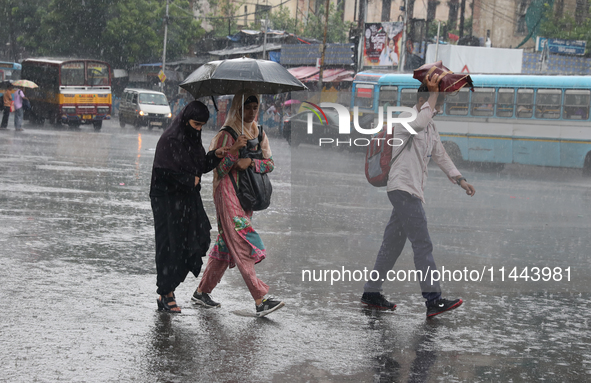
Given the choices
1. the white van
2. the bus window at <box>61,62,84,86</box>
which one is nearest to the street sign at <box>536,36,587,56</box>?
the white van

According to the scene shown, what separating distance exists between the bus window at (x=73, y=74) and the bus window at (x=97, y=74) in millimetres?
321

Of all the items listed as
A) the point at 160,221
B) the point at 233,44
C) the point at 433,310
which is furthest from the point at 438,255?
the point at 233,44

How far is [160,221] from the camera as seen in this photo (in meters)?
5.33

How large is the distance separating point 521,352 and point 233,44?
152 ft

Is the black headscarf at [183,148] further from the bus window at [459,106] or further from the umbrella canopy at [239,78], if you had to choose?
the bus window at [459,106]

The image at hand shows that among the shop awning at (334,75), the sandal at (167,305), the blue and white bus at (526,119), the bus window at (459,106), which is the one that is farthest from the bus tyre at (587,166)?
the shop awning at (334,75)

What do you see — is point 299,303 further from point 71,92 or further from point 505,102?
point 71,92

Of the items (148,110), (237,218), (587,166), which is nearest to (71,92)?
(148,110)

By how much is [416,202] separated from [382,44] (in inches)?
1184

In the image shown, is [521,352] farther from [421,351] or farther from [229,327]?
[229,327]

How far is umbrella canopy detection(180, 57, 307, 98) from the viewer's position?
213 inches

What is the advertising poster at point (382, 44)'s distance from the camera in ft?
112

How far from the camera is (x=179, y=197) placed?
210 inches

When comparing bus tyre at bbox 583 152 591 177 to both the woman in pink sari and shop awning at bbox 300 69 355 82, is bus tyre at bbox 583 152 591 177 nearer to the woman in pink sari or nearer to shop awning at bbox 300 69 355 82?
the woman in pink sari
